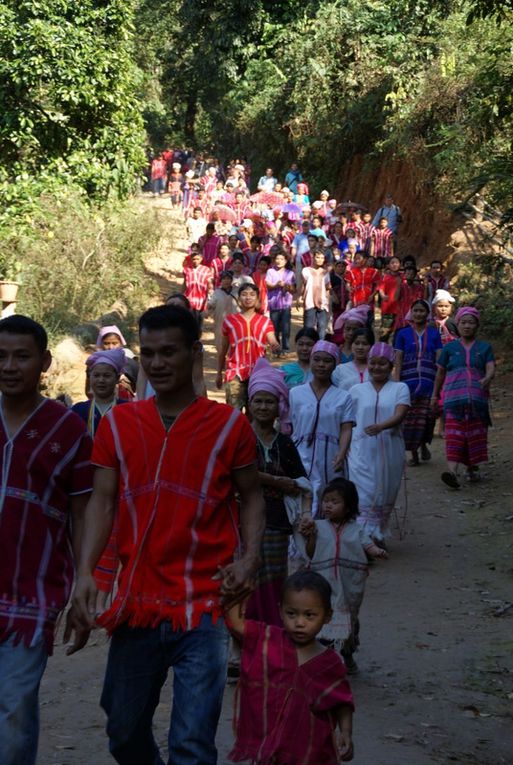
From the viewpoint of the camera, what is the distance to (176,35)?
139 feet

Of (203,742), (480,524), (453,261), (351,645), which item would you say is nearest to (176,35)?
(453,261)

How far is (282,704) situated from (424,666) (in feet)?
11.2

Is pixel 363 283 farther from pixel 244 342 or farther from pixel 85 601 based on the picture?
pixel 85 601

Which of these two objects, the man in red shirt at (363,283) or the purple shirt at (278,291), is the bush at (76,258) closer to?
the purple shirt at (278,291)

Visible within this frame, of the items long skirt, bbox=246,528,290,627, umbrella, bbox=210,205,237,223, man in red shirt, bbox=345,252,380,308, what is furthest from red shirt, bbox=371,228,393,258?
long skirt, bbox=246,528,290,627

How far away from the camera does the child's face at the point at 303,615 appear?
4.27m

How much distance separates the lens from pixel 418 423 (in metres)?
13.6

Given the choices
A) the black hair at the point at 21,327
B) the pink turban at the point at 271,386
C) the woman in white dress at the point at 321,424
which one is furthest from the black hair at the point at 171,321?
the woman in white dress at the point at 321,424

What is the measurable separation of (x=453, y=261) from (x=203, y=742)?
2309 centimetres

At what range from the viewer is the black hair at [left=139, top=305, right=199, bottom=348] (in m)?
4.12

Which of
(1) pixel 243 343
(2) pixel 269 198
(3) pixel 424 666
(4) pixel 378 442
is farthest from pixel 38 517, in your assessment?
(2) pixel 269 198

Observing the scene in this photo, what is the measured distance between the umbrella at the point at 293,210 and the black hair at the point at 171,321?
87.0ft

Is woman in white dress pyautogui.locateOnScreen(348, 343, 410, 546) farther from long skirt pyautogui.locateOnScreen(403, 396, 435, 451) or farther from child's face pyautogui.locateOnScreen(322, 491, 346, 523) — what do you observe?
long skirt pyautogui.locateOnScreen(403, 396, 435, 451)

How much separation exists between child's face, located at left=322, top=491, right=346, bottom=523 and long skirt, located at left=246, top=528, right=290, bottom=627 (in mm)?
544
